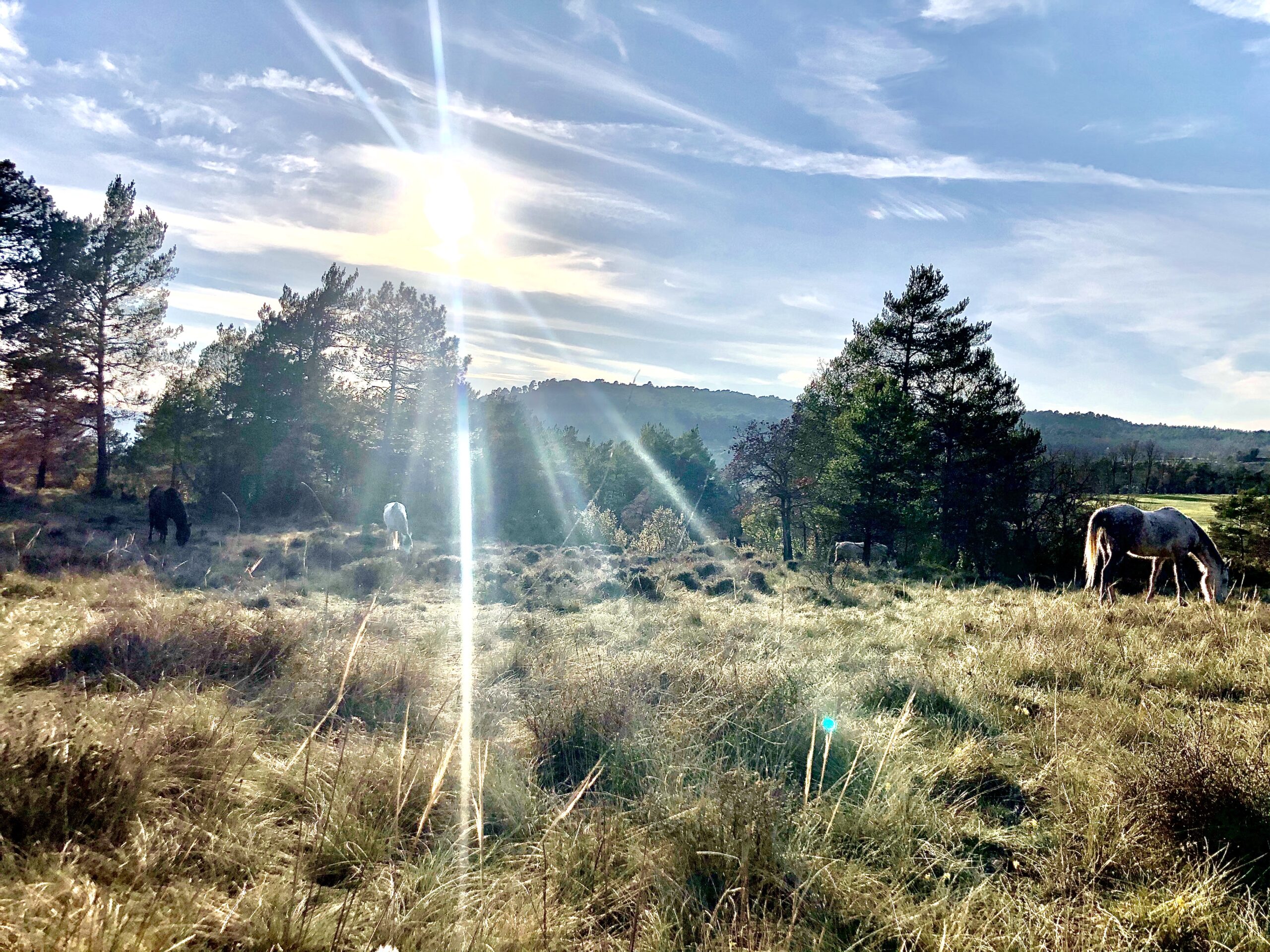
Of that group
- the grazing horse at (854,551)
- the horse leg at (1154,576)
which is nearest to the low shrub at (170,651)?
the horse leg at (1154,576)

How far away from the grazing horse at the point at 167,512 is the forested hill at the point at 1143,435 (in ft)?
252

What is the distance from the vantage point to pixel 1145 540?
385 inches

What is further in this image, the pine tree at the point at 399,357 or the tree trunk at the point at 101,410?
the pine tree at the point at 399,357

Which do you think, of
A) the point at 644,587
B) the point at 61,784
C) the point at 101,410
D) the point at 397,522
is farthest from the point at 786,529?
the point at 101,410

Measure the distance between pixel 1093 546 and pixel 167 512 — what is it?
Answer: 22.5 metres

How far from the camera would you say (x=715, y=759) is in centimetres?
343

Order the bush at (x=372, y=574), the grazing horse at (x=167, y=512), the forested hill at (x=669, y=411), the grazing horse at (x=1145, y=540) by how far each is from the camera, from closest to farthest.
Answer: the grazing horse at (x=1145, y=540) < the bush at (x=372, y=574) < the grazing horse at (x=167, y=512) < the forested hill at (x=669, y=411)

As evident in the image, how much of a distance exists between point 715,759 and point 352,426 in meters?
33.3

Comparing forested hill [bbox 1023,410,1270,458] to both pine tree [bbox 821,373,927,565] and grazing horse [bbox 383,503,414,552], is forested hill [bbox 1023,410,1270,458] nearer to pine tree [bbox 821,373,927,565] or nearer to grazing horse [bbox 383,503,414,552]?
pine tree [bbox 821,373,927,565]

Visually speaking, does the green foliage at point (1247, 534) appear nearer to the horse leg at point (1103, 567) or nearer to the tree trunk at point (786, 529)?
the horse leg at point (1103, 567)

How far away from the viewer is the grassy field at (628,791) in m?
2.07

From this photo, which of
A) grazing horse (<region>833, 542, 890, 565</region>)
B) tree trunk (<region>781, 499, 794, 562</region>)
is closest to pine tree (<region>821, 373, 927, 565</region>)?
grazing horse (<region>833, 542, 890, 565</region>)

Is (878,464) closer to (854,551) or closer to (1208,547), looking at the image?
(854,551)

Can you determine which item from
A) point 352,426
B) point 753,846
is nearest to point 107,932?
point 753,846
